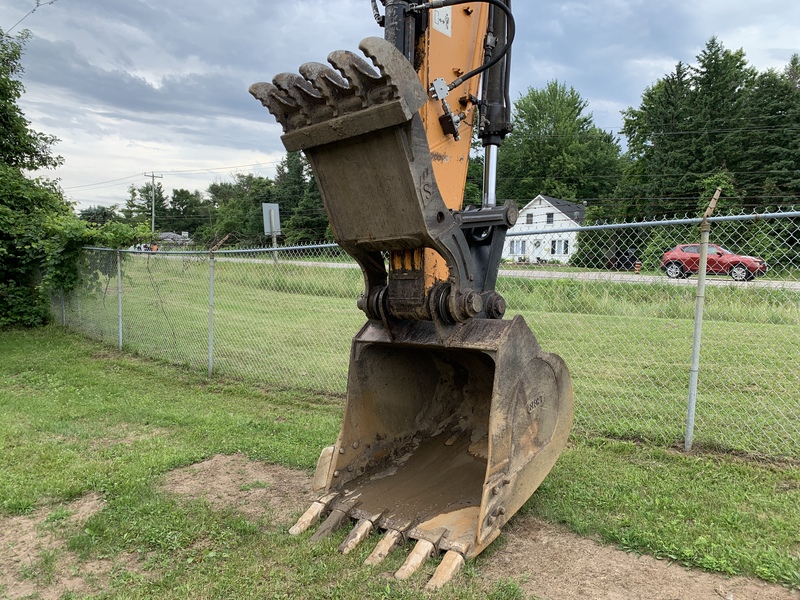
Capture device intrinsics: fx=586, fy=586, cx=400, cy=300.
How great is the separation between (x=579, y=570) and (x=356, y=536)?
45.6 inches

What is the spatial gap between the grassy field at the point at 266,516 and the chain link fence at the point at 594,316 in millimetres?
788

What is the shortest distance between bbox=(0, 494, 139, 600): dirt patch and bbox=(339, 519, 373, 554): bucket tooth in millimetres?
1199

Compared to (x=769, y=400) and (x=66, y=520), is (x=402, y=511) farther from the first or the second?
(x=769, y=400)

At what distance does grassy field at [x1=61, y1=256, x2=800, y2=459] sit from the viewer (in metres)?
5.39

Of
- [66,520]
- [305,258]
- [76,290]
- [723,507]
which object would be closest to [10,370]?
[76,290]

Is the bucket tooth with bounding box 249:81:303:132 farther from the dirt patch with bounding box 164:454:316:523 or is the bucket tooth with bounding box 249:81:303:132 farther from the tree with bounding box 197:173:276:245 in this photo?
the tree with bounding box 197:173:276:245

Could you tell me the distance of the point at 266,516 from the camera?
3.64m

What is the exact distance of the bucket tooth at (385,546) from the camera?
2.96m

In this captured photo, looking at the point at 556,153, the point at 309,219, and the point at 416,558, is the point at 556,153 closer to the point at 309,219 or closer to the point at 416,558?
the point at 309,219

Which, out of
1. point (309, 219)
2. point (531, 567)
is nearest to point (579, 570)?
point (531, 567)

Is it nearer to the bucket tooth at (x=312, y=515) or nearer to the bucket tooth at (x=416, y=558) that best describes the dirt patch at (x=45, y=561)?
the bucket tooth at (x=312, y=515)

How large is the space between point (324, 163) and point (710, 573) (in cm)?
285

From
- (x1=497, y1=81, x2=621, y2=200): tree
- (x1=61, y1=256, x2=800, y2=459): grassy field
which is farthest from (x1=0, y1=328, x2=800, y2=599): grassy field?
(x1=497, y1=81, x2=621, y2=200): tree

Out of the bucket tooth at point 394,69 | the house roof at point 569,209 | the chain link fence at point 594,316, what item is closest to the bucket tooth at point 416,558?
the bucket tooth at point 394,69
